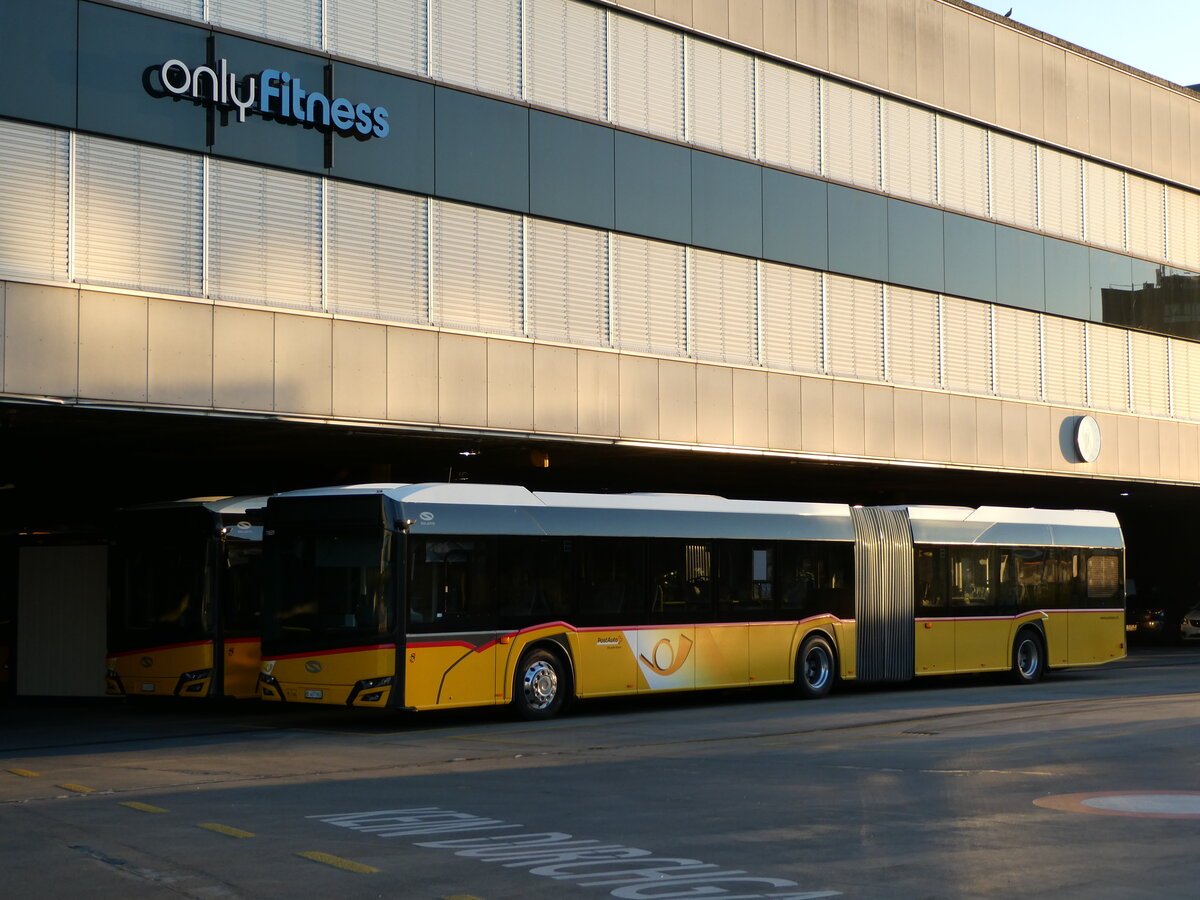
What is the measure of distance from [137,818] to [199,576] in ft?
34.9

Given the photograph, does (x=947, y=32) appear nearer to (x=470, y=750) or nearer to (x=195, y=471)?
(x=195, y=471)

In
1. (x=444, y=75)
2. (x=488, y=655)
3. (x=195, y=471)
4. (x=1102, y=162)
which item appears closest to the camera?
(x=488, y=655)

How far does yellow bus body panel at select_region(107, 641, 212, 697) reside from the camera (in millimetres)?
21516

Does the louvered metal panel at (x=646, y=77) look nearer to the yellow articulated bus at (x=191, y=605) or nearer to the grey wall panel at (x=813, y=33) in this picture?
the grey wall panel at (x=813, y=33)

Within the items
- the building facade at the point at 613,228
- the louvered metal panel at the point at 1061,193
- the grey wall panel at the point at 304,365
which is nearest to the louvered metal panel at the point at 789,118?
the building facade at the point at 613,228

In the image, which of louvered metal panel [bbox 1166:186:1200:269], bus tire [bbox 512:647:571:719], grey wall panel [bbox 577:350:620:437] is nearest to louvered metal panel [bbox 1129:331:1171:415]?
louvered metal panel [bbox 1166:186:1200:269]

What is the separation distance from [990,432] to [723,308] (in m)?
8.08

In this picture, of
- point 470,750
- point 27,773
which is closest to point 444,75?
point 470,750

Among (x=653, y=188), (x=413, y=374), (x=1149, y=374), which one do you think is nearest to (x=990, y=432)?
(x=1149, y=374)

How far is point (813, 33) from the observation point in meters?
29.3

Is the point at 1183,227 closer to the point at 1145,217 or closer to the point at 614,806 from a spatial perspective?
the point at 1145,217

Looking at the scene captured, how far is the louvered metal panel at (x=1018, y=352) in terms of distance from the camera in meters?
33.1

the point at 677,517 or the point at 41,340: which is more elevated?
the point at 41,340

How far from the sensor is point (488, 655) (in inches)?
765
